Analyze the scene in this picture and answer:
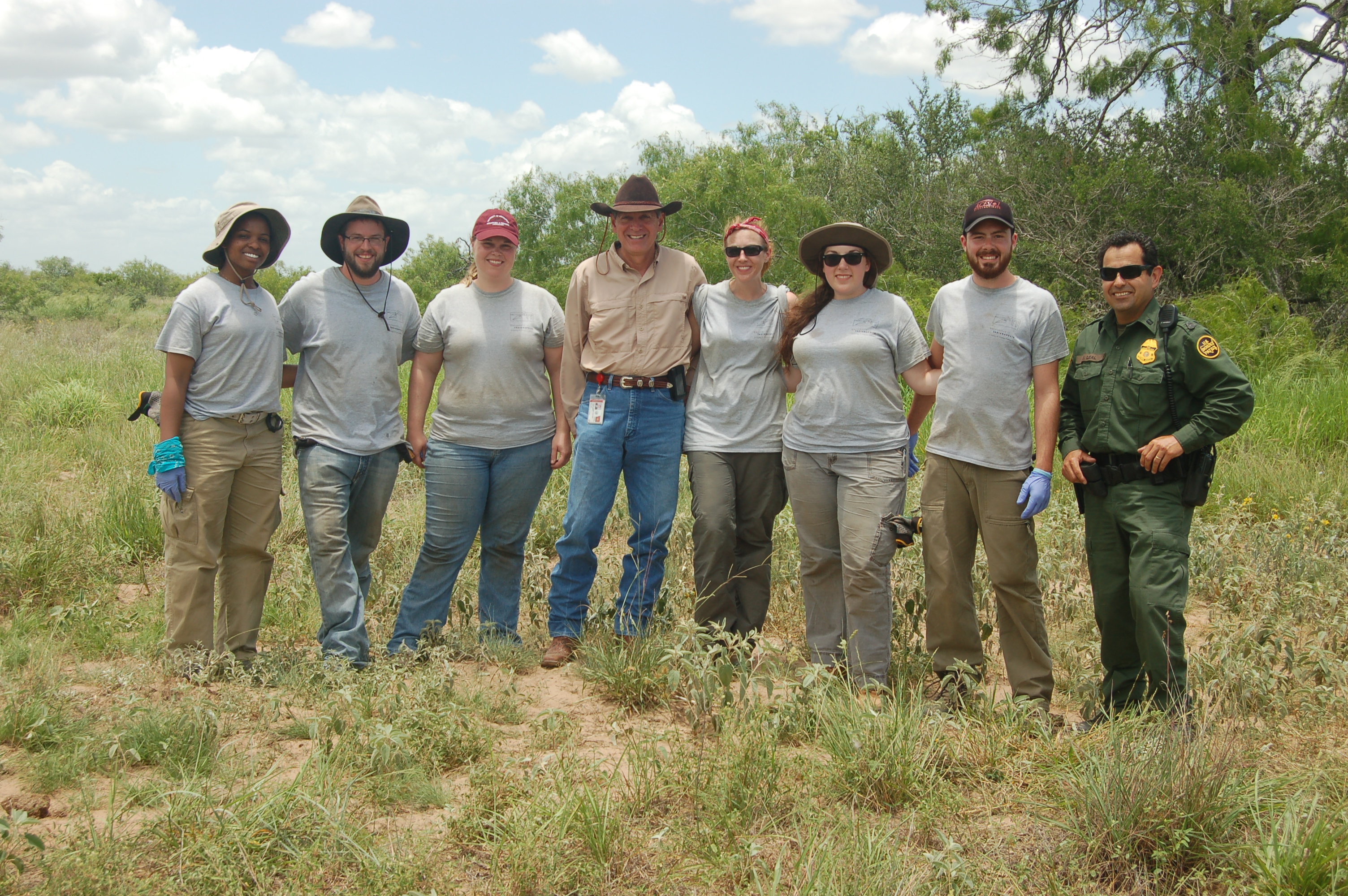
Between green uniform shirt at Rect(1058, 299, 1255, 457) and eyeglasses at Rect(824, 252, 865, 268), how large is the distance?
37.9 inches

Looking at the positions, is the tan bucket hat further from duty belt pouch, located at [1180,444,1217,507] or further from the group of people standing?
duty belt pouch, located at [1180,444,1217,507]

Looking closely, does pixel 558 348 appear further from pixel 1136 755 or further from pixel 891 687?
pixel 1136 755

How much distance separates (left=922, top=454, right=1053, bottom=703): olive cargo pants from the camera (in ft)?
12.8

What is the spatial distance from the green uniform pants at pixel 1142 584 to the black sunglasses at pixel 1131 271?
30.8 inches

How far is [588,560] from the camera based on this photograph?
4691mm

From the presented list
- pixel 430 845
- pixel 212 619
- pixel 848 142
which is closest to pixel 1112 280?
pixel 430 845

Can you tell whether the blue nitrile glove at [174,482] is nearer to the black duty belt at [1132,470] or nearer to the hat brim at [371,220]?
the hat brim at [371,220]

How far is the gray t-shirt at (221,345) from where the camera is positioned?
13.5 feet

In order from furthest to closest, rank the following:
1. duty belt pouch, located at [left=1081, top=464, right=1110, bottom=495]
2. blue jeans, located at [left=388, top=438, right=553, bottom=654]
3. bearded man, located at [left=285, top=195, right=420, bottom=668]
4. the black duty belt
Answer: blue jeans, located at [left=388, top=438, right=553, bottom=654], bearded man, located at [left=285, top=195, right=420, bottom=668], duty belt pouch, located at [left=1081, top=464, right=1110, bottom=495], the black duty belt

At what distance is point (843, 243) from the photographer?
14.1 ft

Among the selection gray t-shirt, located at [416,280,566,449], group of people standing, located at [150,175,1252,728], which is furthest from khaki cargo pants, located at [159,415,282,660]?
gray t-shirt, located at [416,280,566,449]

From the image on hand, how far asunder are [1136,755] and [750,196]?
15.1m

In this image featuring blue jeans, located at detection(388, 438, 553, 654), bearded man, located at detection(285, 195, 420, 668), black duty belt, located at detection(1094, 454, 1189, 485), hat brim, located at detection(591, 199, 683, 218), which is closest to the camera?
black duty belt, located at detection(1094, 454, 1189, 485)

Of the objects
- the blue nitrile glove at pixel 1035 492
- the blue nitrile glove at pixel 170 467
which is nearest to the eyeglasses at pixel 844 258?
the blue nitrile glove at pixel 1035 492
